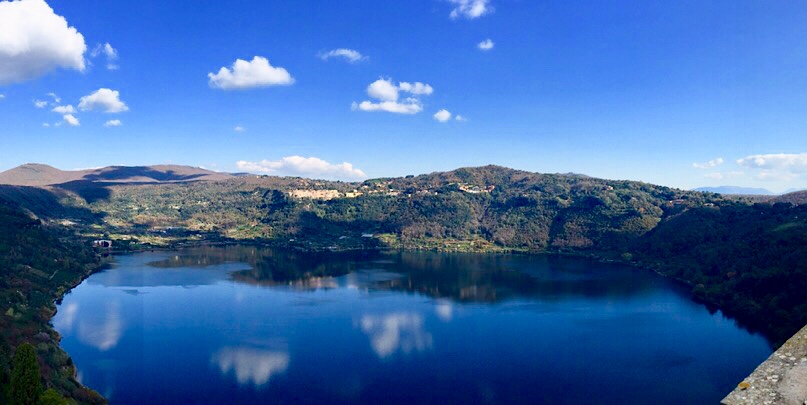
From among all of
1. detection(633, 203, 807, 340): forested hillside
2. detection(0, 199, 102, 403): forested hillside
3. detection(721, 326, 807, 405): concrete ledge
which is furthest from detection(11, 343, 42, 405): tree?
detection(633, 203, 807, 340): forested hillside

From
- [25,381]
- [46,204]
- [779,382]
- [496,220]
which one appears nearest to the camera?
[779,382]

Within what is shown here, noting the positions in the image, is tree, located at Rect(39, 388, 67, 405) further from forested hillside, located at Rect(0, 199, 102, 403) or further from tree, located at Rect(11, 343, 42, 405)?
forested hillside, located at Rect(0, 199, 102, 403)

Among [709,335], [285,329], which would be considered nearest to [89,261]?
[285,329]

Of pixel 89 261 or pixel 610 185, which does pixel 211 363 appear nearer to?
pixel 89 261

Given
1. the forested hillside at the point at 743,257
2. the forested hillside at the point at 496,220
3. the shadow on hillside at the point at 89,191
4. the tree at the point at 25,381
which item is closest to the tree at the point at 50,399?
the tree at the point at 25,381

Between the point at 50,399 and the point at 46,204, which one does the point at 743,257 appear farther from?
the point at 46,204

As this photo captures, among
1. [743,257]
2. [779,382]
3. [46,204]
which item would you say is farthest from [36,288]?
[46,204]
